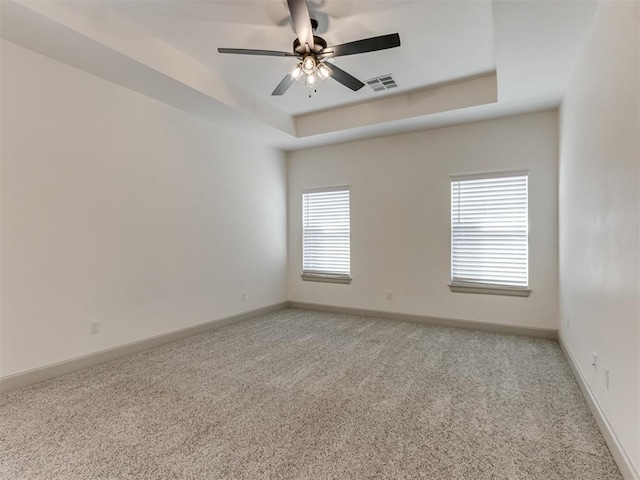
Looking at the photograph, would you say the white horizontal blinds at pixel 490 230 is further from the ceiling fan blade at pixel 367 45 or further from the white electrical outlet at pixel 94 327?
Result: the white electrical outlet at pixel 94 327

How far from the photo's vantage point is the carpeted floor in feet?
6.04

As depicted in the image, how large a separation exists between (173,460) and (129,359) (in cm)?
196

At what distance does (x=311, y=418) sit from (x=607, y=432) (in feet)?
5.88

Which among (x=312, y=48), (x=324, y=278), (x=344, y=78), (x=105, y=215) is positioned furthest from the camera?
(x=324, y=278)

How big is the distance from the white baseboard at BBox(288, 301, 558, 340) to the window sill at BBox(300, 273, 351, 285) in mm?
419

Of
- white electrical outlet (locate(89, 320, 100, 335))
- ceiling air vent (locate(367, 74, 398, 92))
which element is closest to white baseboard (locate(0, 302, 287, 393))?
white electrical outlet (locate(89, 320, 100, 335))

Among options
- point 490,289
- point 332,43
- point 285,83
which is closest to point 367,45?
point 332,43

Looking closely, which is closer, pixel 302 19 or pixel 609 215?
pixel 609 215

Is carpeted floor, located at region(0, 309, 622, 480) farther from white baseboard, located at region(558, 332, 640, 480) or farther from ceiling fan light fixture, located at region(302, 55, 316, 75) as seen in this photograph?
ceiling fan light fixture, located at region(302, 55, 316, 75)

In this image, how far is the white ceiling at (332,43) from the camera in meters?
2.55

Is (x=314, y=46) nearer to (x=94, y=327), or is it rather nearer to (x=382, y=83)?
(x=382, y=83)

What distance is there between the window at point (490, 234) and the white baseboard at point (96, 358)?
3372 millimetres

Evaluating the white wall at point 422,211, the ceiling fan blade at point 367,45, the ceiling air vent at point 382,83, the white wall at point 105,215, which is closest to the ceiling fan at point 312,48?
the ceiling fan blade at point 367,45

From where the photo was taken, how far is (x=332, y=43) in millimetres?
3197
